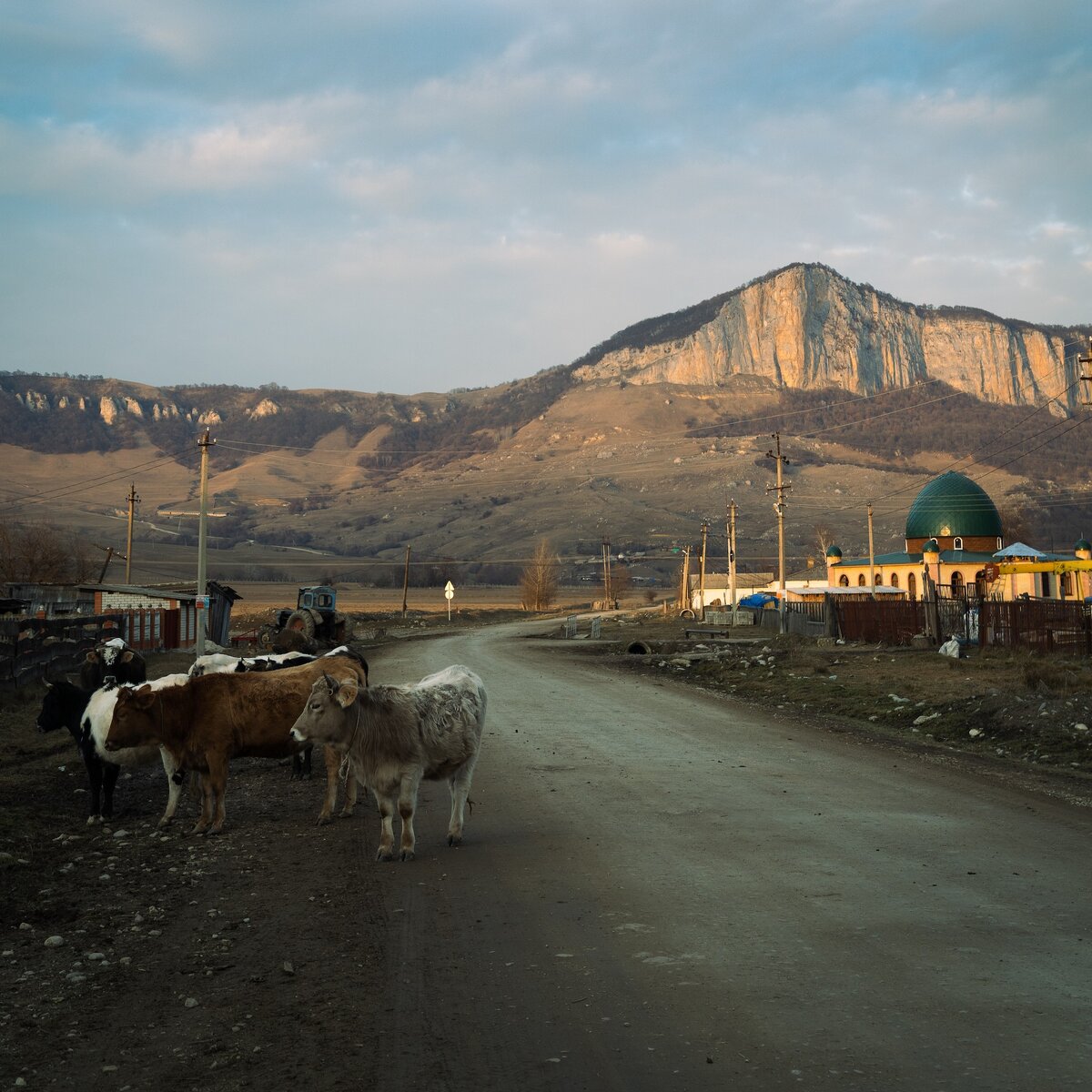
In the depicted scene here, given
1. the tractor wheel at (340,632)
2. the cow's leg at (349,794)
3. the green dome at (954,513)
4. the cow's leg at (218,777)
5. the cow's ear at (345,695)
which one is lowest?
the tractor wheel at (340,632)

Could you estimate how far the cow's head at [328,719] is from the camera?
10.1 metres

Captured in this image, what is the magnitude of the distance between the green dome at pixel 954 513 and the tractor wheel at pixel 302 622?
194 feet

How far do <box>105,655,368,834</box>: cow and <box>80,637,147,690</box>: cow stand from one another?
686 centimetres

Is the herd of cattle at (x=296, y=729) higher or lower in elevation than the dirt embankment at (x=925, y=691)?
higher

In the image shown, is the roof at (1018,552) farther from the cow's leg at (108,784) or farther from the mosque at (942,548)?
the cow's leg at (108,784)

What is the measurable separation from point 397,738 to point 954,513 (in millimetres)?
85444

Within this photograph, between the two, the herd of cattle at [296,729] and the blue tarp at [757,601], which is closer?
the herd of cattle at [296,729]

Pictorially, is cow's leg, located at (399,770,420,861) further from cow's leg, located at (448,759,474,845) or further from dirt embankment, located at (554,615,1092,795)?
dirt embankment, located at (554,615,1092,795)

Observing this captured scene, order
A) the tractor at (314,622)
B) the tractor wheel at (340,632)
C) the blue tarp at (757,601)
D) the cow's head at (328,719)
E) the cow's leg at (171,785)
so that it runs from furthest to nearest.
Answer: the blue tarp at (757,601)
the tractor wheel at (340,632)
the tractor at (314,622)
the cow's leg at (171,785)
the cow's head at (328,719)

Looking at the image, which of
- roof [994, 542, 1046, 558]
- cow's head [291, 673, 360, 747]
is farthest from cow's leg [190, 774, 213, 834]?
roof [994, 542, 1046, 558]

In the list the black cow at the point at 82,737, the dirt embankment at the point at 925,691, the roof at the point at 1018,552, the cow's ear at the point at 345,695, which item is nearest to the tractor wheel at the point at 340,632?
the dirt embankment at the point at 925,691

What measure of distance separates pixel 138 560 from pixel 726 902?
18055cm

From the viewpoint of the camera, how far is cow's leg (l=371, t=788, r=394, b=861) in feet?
31.6

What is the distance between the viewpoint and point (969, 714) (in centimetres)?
1936
